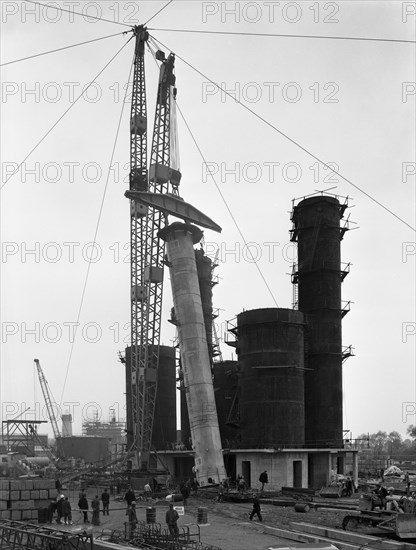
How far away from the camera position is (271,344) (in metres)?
62.2

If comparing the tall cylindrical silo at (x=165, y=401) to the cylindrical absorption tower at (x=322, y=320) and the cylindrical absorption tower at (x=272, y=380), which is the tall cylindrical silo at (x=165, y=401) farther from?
the cylindrical absorption tower at (x=272, y=380)

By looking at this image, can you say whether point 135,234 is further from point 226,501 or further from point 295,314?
point 226,501

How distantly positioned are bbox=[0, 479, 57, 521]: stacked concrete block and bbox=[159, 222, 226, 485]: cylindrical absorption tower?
2214 centimetres

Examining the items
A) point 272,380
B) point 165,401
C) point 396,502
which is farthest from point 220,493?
point 165,401

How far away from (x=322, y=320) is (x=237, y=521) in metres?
33.4

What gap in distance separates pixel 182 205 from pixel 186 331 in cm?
1187

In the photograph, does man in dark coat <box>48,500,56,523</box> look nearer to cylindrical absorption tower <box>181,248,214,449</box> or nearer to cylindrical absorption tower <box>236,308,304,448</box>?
cylindrical absorption tower <box>236,308,304,448</box>

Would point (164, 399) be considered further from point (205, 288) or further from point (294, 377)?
point (294, 377)

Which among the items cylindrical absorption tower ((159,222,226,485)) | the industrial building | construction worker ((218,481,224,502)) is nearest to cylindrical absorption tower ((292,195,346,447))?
the industrial building

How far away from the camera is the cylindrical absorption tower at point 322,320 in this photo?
222ft

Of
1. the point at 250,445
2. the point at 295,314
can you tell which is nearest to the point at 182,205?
the point at 295,314

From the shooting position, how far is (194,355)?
60500 mm

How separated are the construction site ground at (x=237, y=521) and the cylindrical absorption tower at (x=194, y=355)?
32.7 feet

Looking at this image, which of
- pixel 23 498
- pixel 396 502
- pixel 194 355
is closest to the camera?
pixel 396 502
